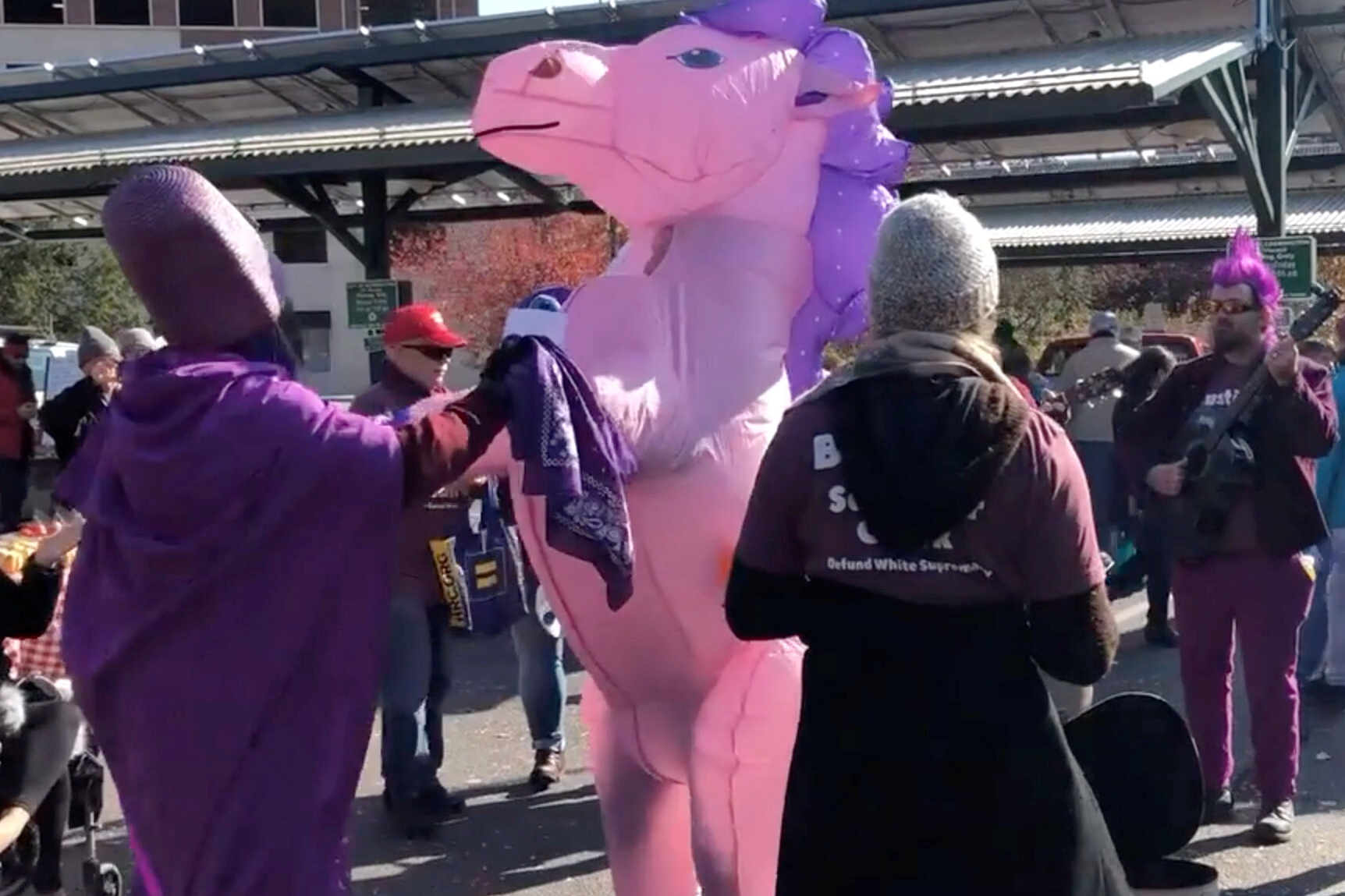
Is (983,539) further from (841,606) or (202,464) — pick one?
(202,464)

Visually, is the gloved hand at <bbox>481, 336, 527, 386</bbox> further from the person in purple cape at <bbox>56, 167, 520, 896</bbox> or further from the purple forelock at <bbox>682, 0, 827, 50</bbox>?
the purple forelock at <bbox>682, 0, 827, 50</bbox>

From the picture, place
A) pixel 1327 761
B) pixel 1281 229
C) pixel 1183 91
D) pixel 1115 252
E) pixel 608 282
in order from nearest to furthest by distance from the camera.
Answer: pixel 608 282 < pixel 1327 761 < pixel 1183 91 < pixel 1281 229 < pixel 1115 252

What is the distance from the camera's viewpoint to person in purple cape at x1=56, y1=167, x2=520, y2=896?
2.17 m

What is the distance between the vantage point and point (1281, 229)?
1004cm

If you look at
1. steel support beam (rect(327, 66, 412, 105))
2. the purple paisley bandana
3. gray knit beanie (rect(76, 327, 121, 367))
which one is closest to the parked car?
steel support beam (rect(327, 66, 412, 105))

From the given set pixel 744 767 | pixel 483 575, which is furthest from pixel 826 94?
pixel 483 575

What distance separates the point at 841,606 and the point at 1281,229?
8.70m

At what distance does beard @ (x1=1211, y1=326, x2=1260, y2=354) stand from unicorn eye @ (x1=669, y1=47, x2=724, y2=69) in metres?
2.18

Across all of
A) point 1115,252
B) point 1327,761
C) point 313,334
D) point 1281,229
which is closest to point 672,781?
point 1327,761

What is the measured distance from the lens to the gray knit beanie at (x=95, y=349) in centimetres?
664

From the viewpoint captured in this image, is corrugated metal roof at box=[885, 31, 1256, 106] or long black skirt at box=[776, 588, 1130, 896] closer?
long black skirt at box=[776, 588, 1130, 896]

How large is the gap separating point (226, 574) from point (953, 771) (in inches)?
42.4

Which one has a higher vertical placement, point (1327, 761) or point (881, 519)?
point (881, 519)

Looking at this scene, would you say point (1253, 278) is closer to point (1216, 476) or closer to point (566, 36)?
point (1216, 476)
